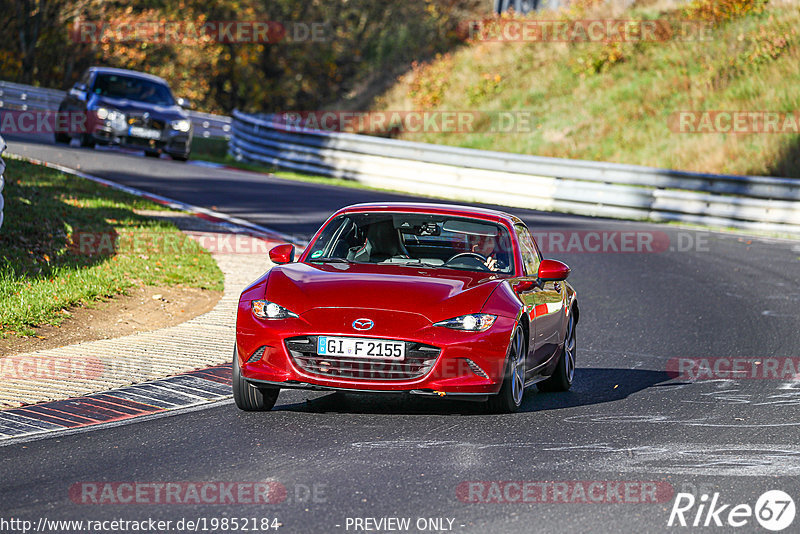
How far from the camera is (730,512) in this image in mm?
5844

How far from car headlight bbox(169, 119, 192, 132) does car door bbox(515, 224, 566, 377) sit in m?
19.0

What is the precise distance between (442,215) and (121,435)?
300 cm

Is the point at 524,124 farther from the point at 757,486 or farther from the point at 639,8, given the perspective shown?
the point at 757,486

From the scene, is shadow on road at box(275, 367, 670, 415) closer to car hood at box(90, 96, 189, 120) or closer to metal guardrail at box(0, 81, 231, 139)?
car hood at box(90, 96, 189, 120)

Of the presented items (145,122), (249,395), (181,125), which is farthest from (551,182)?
(249,395)

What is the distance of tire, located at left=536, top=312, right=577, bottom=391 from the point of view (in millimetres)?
9421

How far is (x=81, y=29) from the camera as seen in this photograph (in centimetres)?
4856

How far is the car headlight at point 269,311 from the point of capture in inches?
308

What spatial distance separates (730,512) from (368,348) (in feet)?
8.43

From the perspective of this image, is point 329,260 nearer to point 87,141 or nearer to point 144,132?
point 144,132

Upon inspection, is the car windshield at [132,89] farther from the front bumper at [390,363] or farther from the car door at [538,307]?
the front bumper at [390,363]

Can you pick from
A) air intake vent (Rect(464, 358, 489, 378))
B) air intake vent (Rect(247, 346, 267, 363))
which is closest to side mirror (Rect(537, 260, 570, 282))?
air intake vent (Rect(464, 358, 489, 378))

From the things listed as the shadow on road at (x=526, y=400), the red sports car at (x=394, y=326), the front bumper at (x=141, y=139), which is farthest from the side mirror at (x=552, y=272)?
the front bumper at (x=141, y=139)

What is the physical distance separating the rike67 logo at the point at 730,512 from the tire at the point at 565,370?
3318mm
